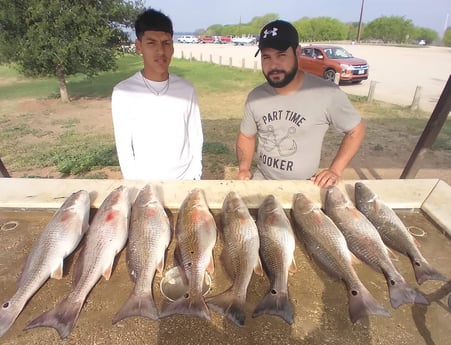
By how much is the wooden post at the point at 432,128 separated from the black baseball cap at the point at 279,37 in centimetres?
184

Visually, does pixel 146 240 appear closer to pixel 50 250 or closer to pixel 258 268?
pixel 50 250

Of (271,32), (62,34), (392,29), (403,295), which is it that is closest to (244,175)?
(271,32)

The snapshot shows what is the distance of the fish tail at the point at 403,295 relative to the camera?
1649 mm

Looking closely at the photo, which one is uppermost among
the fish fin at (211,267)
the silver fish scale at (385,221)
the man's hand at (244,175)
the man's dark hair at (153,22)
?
the man's dark hair at (153,22)

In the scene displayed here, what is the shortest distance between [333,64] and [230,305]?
1709 cm

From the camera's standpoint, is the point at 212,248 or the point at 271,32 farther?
the point at 271,32

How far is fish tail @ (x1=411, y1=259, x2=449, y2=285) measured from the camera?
5.84ft

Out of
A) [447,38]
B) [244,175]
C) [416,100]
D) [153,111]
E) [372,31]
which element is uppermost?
[153,111]

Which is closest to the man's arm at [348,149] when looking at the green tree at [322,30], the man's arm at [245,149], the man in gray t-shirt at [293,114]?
the man in gray t-shirt at [293,114]

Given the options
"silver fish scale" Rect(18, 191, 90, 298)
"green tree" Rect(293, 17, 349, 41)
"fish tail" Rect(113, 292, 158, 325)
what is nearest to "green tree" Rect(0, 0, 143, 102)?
"silver fish scale" Rect(18, 191, 90, 298)

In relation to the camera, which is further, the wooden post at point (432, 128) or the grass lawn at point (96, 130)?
the grass lawn at point (96, 130)

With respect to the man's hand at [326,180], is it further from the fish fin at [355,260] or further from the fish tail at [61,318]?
the fish tail at [61,318]

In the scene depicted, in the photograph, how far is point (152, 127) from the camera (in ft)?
9.70

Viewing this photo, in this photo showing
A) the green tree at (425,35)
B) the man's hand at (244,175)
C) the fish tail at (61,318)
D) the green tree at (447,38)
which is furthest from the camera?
the green tree at (425,35)
